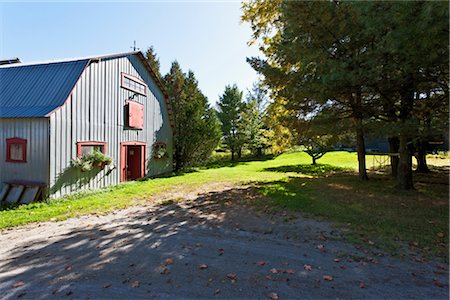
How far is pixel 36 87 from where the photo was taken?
32.1 ft

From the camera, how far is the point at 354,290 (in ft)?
10.2

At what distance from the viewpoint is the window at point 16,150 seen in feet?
29.1

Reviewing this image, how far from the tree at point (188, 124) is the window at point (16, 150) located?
9.38 m

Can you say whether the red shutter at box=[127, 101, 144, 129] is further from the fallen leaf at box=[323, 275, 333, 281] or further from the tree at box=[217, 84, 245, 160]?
the tree at box=[217, 84, 245, 160]

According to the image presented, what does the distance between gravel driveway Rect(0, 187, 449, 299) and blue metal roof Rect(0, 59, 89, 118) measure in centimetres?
498

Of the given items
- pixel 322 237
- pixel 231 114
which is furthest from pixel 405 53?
pixel 231 114

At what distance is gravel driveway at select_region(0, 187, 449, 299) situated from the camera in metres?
3.16

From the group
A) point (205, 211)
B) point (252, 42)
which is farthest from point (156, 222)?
point (252, 42)

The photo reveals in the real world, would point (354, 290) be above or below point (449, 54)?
below

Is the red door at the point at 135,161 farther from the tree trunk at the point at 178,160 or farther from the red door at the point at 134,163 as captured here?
the tree trunk at the point at 178,160

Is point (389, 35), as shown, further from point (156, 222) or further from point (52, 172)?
point (52, 172)

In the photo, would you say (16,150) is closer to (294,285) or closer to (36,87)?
(36,87)

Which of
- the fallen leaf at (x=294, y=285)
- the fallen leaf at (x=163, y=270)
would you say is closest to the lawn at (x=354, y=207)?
the fallen leaf at (x=294, y=285)

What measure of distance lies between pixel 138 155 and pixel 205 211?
8290 millimetres
